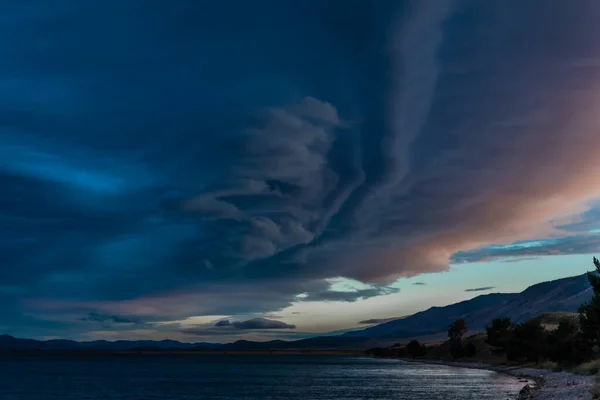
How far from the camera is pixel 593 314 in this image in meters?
114

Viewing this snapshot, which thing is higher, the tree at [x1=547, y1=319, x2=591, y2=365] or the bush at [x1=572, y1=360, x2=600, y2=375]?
the tree at [x1=547, y1=319, x2=591, y2=365]

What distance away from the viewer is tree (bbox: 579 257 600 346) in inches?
3911

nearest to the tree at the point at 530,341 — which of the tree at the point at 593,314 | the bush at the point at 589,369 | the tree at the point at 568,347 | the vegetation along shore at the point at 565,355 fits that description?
the vegetation along shore at the point at 565,355

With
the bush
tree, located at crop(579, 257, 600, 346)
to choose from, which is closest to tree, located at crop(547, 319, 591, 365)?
tree, located at crop(579, 257, 600, 346)

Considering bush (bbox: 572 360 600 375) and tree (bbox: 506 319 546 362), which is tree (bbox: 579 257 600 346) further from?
tree (bbox: 506 319 546 362)

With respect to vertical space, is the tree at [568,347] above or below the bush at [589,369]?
above

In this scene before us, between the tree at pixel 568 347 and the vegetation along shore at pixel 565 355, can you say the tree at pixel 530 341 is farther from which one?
the tree at pixel 568 347

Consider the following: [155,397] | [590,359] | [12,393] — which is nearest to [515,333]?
[590,359]

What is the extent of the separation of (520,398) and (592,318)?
4013cm

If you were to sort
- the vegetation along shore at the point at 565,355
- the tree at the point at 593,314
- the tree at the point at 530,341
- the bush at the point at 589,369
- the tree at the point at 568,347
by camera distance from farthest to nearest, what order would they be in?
the tree at the point at 530,341
the tree at the point at 568,347
the bush at the point at 589,369
the tree at the point at 593,314
the vegetation along shore at the point at 565,355

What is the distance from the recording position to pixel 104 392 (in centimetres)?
12825

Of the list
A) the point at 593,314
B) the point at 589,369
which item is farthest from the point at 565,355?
the point at 593,314

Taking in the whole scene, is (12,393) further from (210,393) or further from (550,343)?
(550,343)

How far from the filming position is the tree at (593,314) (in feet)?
326
